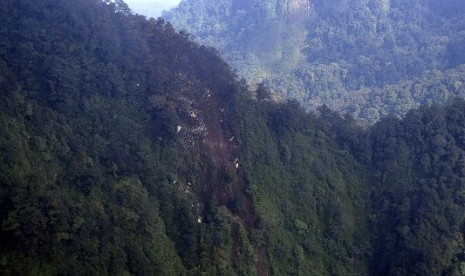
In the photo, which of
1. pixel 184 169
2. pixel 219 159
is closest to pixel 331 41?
pixel 219 159

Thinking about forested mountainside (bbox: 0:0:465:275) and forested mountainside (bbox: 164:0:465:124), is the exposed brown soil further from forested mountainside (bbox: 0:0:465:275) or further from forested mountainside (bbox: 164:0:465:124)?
forested mountainside (bbox: 164:0:465:124)

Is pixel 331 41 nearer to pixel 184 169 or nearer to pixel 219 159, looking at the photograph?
pixel 219 159

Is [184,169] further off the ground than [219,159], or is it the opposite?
[219,159]

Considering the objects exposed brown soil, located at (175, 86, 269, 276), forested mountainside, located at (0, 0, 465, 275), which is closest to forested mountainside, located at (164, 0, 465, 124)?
forested mountainside, located at (0, 0, 465, 275)

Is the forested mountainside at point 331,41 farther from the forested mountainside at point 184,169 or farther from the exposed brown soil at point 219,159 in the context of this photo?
the exposed brown soil at point 219,159

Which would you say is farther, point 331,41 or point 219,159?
point 331,41

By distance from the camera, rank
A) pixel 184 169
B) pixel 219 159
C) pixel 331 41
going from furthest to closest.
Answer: pixel 331 41 → pixel 219 159 → pixel 184 169

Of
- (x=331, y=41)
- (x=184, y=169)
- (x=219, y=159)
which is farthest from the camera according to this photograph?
(x=331, y=41)
